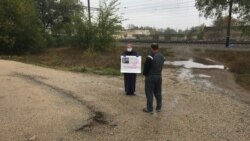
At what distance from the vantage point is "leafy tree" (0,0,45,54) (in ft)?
121

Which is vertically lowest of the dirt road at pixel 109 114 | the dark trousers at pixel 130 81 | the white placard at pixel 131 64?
the dirt road at pixel 109 114

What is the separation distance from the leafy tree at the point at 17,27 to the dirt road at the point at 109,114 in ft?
76.3

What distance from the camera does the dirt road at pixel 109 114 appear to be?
8.47 meters

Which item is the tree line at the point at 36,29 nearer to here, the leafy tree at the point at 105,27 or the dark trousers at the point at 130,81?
the leafy tree at the point at 105,27

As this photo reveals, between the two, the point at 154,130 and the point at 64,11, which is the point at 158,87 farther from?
the point at 64,11

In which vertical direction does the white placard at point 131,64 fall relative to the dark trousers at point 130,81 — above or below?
above

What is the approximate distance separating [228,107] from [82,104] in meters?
4.61

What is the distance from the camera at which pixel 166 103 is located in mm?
12055

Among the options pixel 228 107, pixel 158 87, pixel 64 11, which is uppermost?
pixel 64 11

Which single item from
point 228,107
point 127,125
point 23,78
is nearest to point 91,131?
point 127,125

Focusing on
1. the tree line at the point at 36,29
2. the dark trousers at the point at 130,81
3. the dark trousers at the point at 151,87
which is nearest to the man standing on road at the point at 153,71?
the dark trousers at the point at 151,87

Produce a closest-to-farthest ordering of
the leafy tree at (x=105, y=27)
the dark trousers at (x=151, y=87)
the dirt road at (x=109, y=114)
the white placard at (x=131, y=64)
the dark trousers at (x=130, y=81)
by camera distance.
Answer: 1. the dirt road at (x=109, y=114)
2. the dark trousers at (x=151, y=87)
3. the white placard at (x=131, y=64)
4. the dark trousers at (x=130, y=81)
5. the leafy tree at (x=105, y=27)

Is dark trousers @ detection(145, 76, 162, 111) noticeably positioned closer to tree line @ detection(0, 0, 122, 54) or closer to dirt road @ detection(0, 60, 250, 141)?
dirt road @ detection(0, 60, 250, 141)

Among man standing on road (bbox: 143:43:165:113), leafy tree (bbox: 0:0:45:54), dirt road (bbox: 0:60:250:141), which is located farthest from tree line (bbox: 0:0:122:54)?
man standing on road (bbox: 143:43:165:113)
